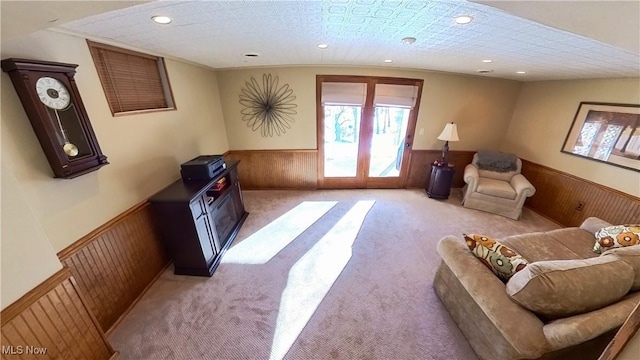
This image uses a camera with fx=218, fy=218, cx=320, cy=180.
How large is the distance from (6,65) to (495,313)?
10.1 feet

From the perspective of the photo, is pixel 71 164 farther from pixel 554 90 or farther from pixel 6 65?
pixel 554 90

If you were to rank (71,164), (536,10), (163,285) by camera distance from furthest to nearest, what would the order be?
(163,285) → (71,164) → (536,10)

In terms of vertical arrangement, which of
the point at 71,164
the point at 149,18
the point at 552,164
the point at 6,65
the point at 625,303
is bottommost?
the point at 625,303

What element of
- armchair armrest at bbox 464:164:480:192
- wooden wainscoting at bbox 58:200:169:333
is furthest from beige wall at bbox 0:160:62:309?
armchair armrest at bbox 464:164:480:192

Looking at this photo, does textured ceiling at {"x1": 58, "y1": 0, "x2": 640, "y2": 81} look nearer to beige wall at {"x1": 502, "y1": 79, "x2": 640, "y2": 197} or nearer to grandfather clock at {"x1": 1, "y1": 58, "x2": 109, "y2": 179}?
grandfather clock at {"x1": 1, "y1": 58, "x2": 109, "y2": 179}

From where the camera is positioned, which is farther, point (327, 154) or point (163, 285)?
point (327, 154)

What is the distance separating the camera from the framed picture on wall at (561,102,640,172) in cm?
254

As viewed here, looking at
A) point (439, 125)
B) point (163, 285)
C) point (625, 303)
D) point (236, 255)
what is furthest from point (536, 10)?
point (439, 125)

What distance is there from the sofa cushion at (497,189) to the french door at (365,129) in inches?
49.1

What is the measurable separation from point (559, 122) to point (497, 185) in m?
1.25

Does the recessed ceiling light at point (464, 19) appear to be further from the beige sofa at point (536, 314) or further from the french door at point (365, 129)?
the french door at point (365, 129)

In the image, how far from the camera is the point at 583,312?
4.06 feet

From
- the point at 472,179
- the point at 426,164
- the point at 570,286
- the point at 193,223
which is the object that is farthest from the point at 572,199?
the point at 193,223

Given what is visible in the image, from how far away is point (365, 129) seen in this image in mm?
3896
